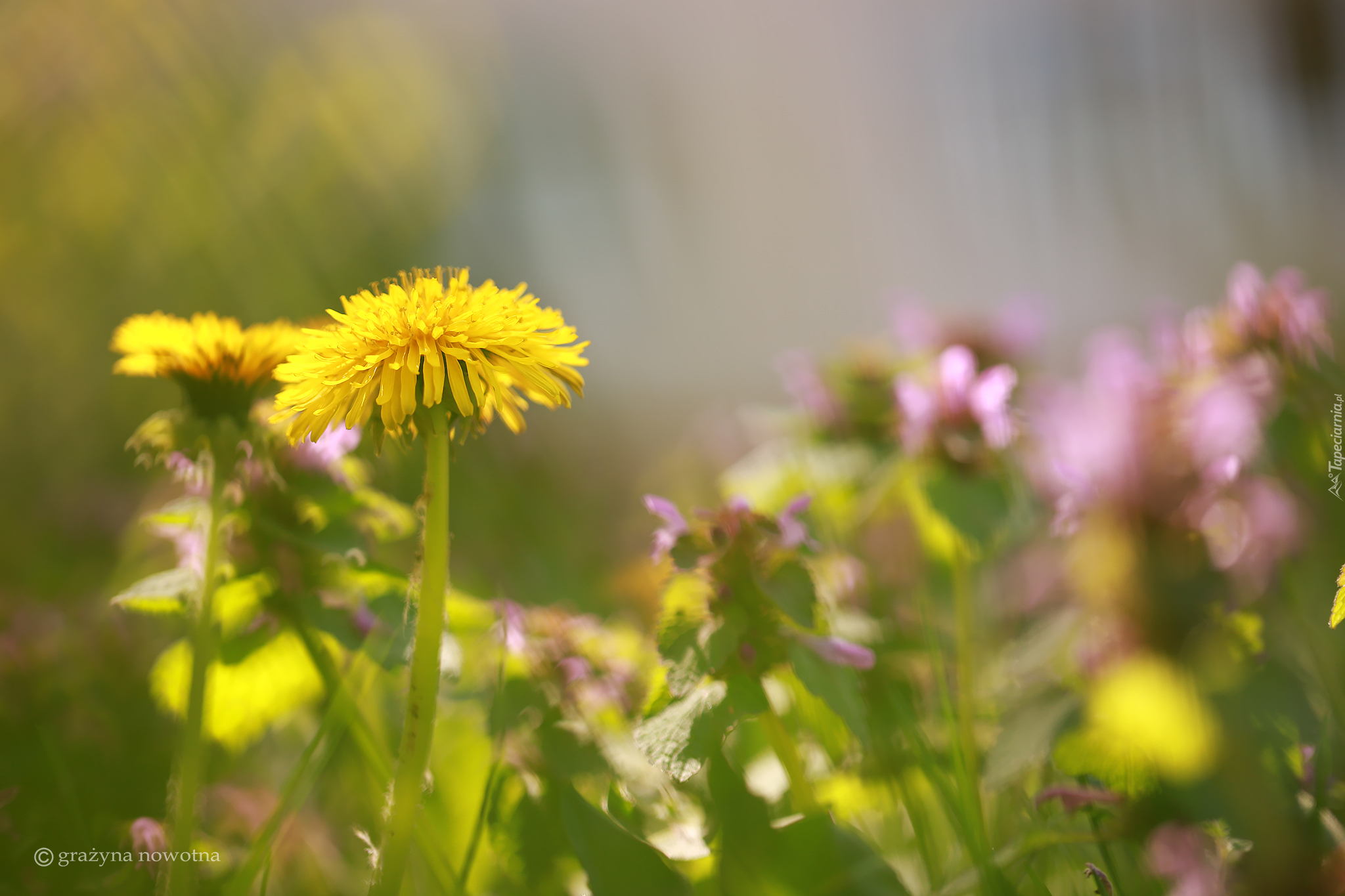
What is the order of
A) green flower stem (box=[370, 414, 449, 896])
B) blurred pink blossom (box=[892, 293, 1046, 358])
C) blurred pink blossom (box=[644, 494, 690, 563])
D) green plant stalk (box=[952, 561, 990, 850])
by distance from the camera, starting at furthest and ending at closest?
blurred pink blossom (box=[892, 293, 1046, 358]) < green plant stalk (box=[952, 561, 990, 850]) < blurred pink blossom (box=[644, 494, 690, 563]) < green flower stem (box=[370, 414, 449, 896])

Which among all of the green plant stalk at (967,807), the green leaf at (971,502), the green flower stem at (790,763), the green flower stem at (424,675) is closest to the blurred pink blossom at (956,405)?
the green leaf at (971,502)

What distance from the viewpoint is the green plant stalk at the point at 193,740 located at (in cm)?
33

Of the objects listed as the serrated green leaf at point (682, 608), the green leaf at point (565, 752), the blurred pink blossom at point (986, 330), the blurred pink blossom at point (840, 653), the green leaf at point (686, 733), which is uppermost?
the blurred pink blossom at point (986, 330)

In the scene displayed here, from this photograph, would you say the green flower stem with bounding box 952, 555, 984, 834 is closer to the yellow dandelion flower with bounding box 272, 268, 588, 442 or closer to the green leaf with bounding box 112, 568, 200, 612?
the yellow dandelion flower with bounding box 272, 268, 588, 442

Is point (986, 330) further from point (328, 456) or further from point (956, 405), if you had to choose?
point (328, 456)

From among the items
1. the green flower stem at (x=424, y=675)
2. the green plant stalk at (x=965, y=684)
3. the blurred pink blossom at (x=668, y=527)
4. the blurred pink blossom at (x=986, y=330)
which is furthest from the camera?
the blurred pink blossom at (x=986, y=330)

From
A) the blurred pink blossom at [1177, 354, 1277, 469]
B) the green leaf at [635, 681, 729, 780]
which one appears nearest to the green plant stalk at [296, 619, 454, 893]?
the green leaf at [635, 681, 729, 780]

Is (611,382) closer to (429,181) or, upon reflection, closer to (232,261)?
(429,181)

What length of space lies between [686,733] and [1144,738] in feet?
0.91

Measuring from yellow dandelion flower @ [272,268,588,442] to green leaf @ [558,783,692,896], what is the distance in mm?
230

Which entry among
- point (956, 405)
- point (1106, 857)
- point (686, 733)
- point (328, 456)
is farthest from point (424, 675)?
point (956, 405)

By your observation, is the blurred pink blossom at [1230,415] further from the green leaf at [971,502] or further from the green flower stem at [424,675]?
the green flower stem at [424,675]

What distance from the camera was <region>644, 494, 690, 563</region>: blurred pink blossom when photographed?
0.40m

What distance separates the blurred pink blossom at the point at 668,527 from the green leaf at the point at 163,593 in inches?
11.1
